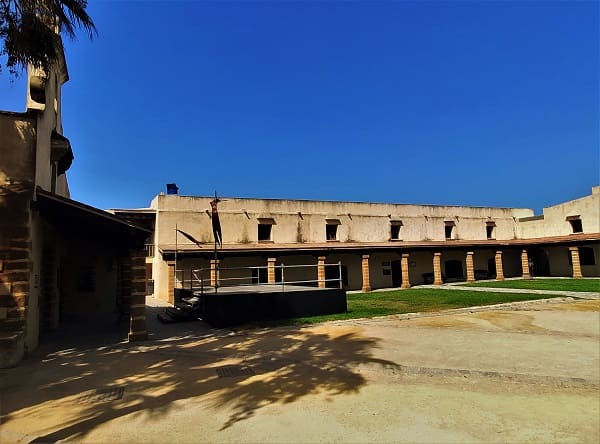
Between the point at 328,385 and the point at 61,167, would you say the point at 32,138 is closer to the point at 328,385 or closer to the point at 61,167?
the point at 61,167

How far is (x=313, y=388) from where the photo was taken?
240 inches

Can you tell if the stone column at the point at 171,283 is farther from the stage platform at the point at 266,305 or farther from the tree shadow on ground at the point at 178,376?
the tree shadow on ground at the point at 178,376

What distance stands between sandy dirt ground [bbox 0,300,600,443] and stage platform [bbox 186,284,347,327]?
1.87 meters

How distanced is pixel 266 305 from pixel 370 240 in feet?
57.5

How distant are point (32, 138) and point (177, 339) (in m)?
5.49

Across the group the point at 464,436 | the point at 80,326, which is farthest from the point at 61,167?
the point at 464,436

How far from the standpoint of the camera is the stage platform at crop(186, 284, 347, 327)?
40.3ft

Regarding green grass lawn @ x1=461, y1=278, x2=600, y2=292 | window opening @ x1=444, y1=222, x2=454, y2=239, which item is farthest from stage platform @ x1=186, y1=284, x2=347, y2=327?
window opening @ x1=444, y1=222, x2=454, y2=239

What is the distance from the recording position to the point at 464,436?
441 centimetres

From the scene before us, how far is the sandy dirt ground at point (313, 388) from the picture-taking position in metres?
4.56

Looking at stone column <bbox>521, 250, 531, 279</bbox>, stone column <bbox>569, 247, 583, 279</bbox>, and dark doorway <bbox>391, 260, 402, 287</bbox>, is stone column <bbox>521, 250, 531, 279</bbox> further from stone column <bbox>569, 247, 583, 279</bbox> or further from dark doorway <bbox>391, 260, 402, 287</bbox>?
dark doorway <bbox>391, 260, 402, 287</bbox>

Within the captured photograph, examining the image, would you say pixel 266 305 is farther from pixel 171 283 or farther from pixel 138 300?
pixel 171 283

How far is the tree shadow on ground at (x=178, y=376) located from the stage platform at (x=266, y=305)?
198cm

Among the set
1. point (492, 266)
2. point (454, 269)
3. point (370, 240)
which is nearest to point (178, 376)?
point (370, 240)
